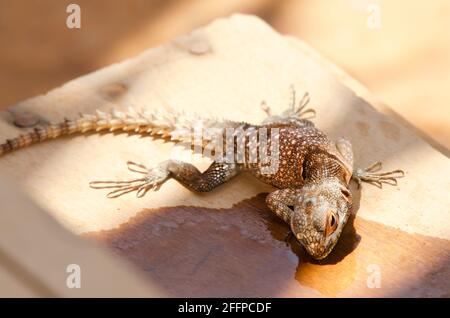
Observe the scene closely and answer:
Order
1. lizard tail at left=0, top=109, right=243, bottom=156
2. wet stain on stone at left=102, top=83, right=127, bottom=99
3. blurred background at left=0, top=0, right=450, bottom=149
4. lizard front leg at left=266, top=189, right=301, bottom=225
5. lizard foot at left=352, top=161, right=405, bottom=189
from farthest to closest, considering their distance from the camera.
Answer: blurred background at left=0, top=0, right=450, bottom=149 < wet stain on stone at left=102, top=83, right=127, bottom=99 < lizard tail at left=0, top=109, right=243, bottom=156 < lizard foot at left=352, top=161, right=405, bottom=189 < lizard front leg at left=266, top=189, right=301, bottom=225

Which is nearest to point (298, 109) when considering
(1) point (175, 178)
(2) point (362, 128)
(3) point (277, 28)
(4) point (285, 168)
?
(2) point (362, 128)

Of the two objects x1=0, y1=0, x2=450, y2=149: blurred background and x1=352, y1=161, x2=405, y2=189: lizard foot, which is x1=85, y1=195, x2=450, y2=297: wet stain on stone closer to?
x1=352, y1=161, x2=405, y2=189: lizard foot

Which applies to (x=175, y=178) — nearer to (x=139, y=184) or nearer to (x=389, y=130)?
(x=139, y=184)

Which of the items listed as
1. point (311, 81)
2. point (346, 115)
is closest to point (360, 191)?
point (346, 115)

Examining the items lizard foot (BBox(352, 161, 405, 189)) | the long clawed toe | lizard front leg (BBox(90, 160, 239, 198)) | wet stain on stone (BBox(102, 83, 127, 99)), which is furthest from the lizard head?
wet stain on stone (BBox(102, 83, 127, 99))

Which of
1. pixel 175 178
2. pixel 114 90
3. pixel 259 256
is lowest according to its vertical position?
pixel 259 256

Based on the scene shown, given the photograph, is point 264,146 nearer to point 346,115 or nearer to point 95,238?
point 346,115

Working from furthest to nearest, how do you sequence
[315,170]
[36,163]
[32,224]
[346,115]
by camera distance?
[346,115]
[36,163]
[315,170]
[32,224]

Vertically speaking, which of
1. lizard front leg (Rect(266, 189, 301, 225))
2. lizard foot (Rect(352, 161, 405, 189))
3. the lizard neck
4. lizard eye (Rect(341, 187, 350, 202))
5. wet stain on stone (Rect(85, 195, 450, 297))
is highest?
the lizard neck
